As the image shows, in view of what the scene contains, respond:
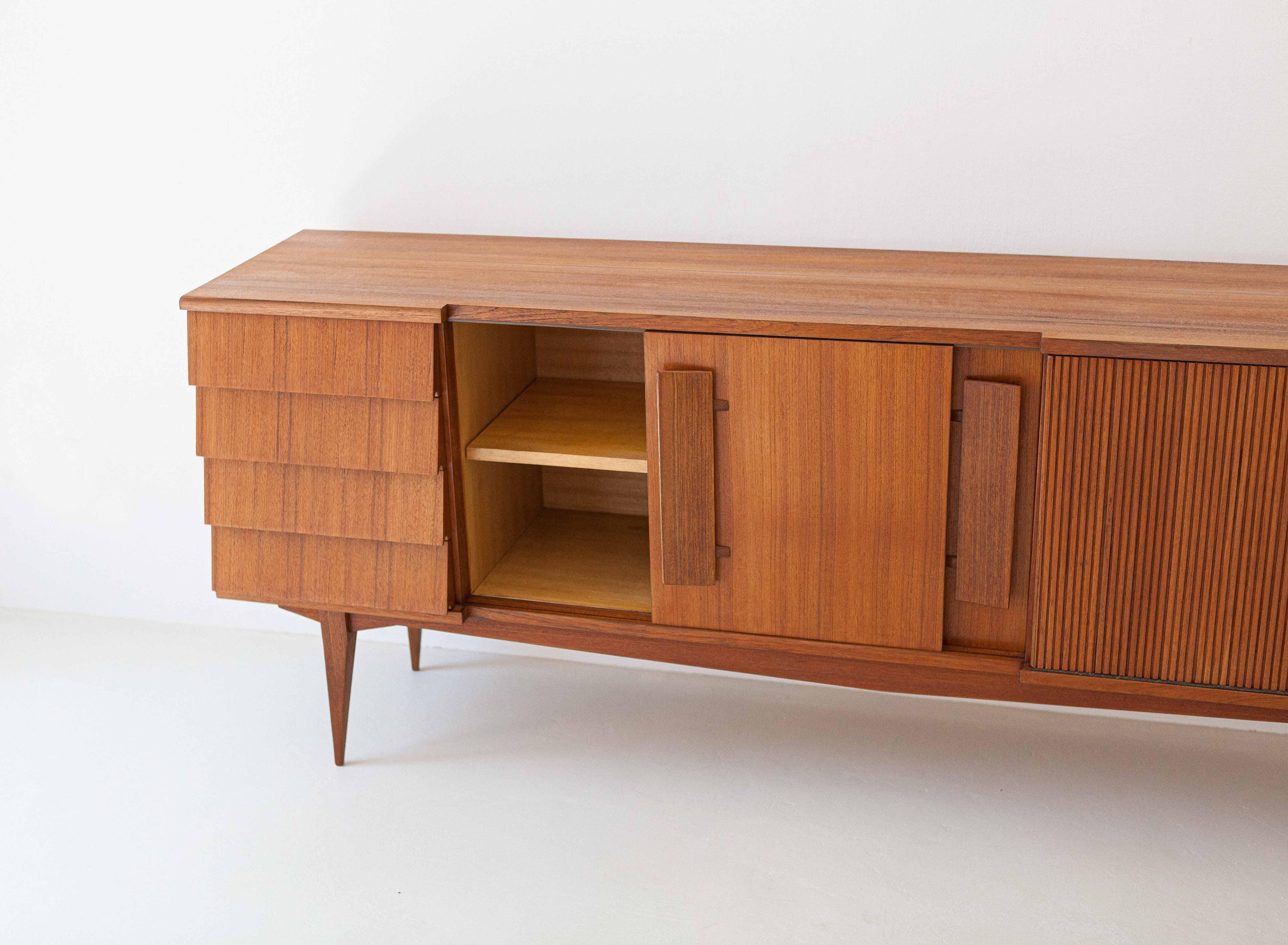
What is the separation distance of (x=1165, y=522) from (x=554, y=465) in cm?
101

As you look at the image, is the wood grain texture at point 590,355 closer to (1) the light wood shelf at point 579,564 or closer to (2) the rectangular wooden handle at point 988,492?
(1) the light wood shelf at point 579,564

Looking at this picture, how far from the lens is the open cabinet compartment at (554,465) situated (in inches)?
85.8

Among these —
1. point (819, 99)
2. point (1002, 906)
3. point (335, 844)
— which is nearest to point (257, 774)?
point (335, 844)

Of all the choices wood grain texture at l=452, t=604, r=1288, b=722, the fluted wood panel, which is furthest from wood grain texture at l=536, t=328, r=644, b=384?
the fluted wood panel

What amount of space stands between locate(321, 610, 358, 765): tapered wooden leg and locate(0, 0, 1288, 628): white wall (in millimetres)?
643

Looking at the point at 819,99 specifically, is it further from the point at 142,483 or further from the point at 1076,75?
the point at 142,483

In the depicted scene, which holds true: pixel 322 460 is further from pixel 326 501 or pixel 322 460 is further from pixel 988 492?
pixel 988 492

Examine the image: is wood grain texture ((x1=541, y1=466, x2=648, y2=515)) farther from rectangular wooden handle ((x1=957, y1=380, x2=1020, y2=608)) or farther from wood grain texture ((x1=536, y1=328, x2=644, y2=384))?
rectangular wooden handle ((x1=957, y1=380, x2=1020, y2=608))

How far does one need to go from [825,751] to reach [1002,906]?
0.51 m

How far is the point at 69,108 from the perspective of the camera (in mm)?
2703

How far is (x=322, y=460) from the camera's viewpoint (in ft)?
6.94

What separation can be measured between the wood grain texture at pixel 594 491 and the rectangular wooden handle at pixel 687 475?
1.77 feet

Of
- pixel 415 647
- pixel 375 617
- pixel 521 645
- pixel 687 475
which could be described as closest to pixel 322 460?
pixel 375 617

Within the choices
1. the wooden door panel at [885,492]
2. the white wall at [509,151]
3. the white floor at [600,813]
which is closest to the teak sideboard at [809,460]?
the wooden door panel at [885,492]
